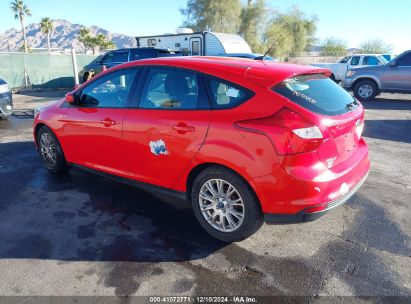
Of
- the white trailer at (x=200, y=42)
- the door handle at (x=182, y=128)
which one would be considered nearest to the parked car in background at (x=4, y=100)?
the door handle at (x=182, y=128)

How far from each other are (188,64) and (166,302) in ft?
7.10

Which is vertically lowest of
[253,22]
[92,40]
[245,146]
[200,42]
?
[245,146]

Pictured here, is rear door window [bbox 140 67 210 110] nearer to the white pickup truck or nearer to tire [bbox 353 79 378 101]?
tire [bbox 353 79 378 101]

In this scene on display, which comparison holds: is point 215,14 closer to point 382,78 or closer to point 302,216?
point 382,78

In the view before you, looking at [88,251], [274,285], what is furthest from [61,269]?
[274,285]

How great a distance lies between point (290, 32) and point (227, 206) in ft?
137

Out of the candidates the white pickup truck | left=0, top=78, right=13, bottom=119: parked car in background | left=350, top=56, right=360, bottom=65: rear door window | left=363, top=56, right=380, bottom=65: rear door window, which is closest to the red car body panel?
left=0, top=78, right=13, bottom=119: parked car in background

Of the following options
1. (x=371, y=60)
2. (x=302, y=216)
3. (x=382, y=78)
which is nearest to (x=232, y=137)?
(x=302, y=216)

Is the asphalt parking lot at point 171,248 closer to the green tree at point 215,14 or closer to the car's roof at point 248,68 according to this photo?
the car's roof at point 248,68

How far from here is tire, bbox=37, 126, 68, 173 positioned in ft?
15.5

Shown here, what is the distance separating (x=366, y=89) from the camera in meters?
13.0

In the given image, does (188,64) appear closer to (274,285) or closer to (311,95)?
(311,95)

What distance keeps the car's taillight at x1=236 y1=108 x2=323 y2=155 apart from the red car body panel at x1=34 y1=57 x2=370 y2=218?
0.13 feet

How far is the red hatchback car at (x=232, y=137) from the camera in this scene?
2.70 metres
